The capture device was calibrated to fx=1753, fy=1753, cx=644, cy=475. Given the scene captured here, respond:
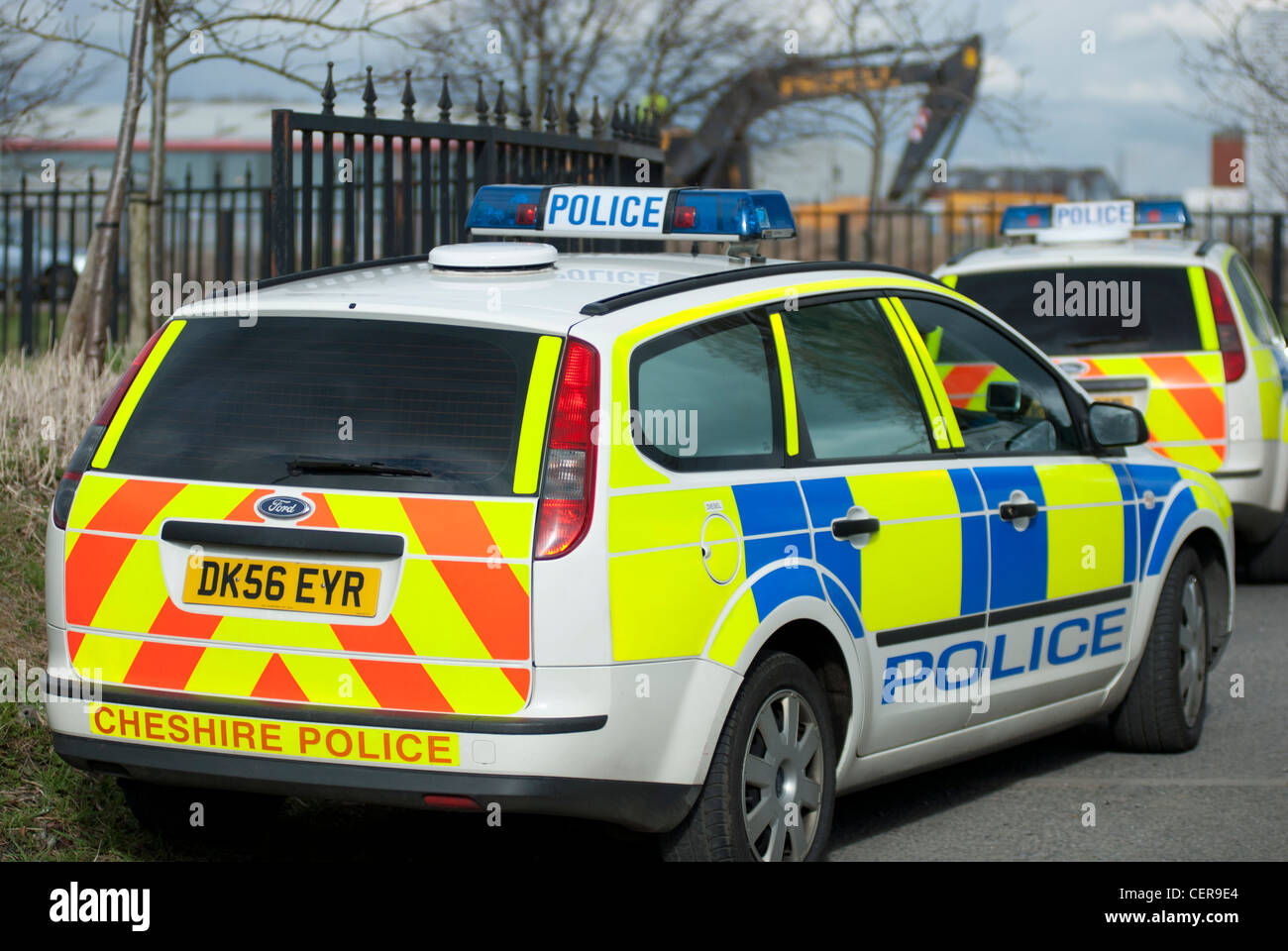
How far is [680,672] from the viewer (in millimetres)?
4012

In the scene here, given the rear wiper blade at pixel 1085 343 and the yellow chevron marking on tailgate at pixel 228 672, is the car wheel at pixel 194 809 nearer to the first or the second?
the yellow chevron marking on tailgate at pixel 228 672

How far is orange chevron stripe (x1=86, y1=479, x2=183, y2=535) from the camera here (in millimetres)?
4117

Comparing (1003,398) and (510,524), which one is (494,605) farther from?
(1003,398)

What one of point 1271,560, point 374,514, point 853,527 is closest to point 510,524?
point 374,514

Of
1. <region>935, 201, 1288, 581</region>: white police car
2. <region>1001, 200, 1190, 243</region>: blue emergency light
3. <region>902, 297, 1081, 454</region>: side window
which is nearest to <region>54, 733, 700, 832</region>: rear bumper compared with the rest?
<region>902, 297, 1081, 454</region>: side window

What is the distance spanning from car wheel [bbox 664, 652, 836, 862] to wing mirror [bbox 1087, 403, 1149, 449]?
185 centimetres

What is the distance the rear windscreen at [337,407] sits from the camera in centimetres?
397

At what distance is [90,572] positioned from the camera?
4168 millimetres

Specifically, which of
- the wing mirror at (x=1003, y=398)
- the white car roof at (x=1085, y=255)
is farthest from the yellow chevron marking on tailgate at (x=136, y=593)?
the white car roof at (x=1085, y=255)

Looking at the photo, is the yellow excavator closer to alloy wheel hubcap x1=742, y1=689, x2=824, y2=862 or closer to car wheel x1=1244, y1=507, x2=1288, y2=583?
car wheel x1=1244, y1=507, x2=1288, y2=583

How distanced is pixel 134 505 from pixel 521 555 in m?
1.00

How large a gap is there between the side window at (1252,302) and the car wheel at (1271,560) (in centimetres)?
109

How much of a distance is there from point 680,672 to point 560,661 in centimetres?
34
